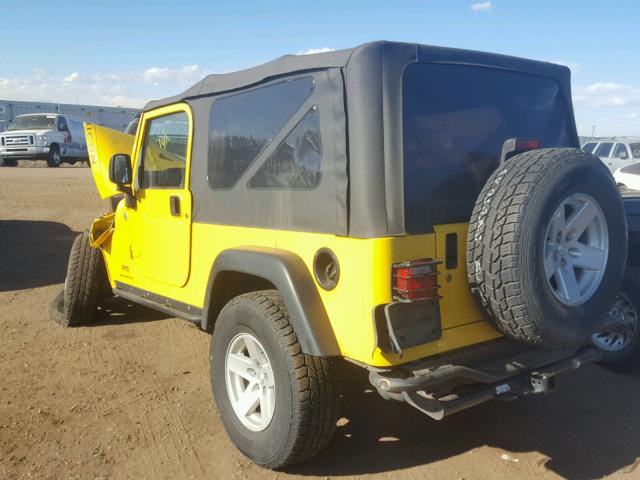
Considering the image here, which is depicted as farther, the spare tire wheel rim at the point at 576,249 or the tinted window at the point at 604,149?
the tinted window at the point at 604,149

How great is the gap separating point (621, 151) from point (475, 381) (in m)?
16.7

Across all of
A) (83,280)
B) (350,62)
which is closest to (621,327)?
(350,62)

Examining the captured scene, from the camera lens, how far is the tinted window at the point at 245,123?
2992mm

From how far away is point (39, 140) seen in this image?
68.2ft

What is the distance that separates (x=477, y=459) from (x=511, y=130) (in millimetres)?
1768

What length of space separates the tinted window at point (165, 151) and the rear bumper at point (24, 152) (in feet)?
61.8

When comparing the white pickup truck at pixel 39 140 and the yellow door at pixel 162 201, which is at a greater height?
the white pickup truck at pixel 39 140

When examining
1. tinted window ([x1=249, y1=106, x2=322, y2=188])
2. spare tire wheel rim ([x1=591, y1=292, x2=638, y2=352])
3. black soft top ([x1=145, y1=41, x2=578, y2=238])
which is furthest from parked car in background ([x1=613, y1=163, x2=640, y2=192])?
tinted window ([x1=249, y1=106, x2=322, y2=188])

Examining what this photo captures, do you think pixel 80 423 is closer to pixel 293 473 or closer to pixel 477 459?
pixel 293 473

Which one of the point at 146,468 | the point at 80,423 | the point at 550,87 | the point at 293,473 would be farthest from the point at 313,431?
the point at 550,87

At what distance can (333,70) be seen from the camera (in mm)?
2721

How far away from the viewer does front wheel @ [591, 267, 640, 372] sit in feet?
13.8

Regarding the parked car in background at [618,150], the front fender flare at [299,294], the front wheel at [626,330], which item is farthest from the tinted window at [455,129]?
the parked car in background at [618,150]

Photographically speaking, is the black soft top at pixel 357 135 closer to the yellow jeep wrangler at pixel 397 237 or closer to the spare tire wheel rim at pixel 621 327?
the yellow jeep wrangler at pixel 397 237
